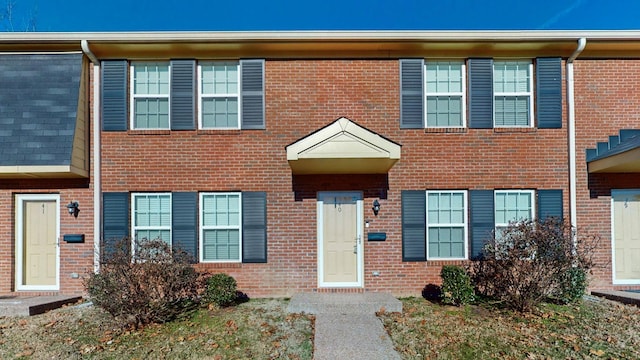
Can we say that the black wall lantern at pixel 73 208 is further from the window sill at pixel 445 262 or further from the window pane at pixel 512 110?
the window pane at pixel 512 110

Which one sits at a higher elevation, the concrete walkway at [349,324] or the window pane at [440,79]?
the window pane at [440,79]

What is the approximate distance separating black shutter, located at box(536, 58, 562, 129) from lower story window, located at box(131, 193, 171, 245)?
8202 millimetres

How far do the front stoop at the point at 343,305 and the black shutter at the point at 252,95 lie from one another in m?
3.71

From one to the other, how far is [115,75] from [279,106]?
3549 mm

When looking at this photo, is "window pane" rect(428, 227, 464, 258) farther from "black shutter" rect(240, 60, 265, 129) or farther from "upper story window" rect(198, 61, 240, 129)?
"upper story window" rect(198, 61, 240, 129)

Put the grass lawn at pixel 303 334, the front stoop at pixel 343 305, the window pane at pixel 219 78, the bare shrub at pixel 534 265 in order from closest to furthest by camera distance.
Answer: the grass lawn at pixel 303 334 < the bare shrub at pixel 534 265 < the front stoop at pixel 343 305 < the window pane at pixel 219 78

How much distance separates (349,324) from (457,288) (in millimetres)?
2323

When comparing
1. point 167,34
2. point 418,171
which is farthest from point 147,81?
point 418,171

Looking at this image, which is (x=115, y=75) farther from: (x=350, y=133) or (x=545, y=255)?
(x=545, y=255)

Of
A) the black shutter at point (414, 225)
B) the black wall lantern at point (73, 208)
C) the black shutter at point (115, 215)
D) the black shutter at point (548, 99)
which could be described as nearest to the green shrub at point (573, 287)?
the black shutter at point (414, 225)

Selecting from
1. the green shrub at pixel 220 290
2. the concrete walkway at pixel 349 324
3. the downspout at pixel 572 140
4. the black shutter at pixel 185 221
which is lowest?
the concrete walkway at pixel 349 324

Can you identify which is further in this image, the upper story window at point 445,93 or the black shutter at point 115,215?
the upper story window at point 445,93

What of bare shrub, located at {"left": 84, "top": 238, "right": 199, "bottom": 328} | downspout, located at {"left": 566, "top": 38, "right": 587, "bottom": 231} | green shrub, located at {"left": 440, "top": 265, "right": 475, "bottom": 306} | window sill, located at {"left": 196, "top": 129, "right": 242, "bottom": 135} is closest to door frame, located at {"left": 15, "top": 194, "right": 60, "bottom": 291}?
bare shrub, located at {"left": 84, "top": 238, "right": 199, "bottom": 328}

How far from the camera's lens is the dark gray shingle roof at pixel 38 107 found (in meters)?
7.05
